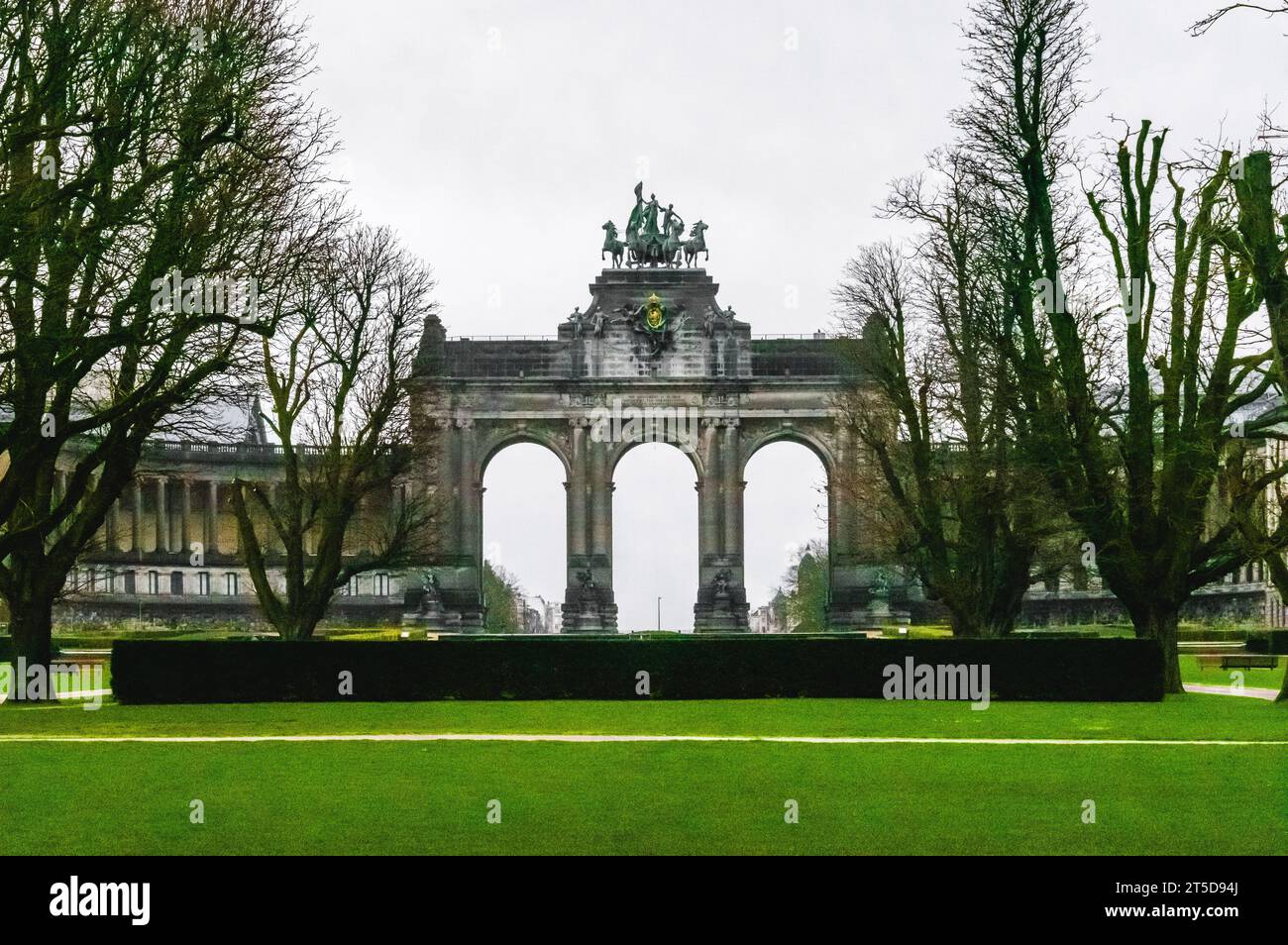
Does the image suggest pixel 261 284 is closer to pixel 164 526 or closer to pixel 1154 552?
pixel 1154 552

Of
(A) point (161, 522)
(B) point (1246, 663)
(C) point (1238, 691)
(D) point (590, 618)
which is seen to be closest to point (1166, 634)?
(C) point (1238, 691)

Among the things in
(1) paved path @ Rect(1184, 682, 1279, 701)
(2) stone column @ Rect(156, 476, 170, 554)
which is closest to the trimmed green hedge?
(1) paved path @ Rect(1184, 682, 1279, 701)

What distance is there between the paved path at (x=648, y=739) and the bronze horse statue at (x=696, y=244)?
238 ft

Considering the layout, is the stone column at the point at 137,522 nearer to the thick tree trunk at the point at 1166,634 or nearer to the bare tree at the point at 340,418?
the bare tree at the point at 340,418

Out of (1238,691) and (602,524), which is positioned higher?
(602,524)

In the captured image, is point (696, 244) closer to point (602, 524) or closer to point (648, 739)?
point (602, 524)

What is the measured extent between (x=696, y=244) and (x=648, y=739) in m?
73.6

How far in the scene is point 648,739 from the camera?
87.4ft

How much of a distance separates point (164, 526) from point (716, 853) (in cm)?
9366

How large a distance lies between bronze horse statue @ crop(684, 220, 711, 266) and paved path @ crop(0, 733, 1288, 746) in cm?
7247

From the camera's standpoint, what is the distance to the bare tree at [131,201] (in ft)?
86.3

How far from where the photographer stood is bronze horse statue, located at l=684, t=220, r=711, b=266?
9800 centimetres

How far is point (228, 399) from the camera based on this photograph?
3428cm

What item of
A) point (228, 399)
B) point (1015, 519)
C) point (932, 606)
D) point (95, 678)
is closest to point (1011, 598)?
point (1015, 519)
